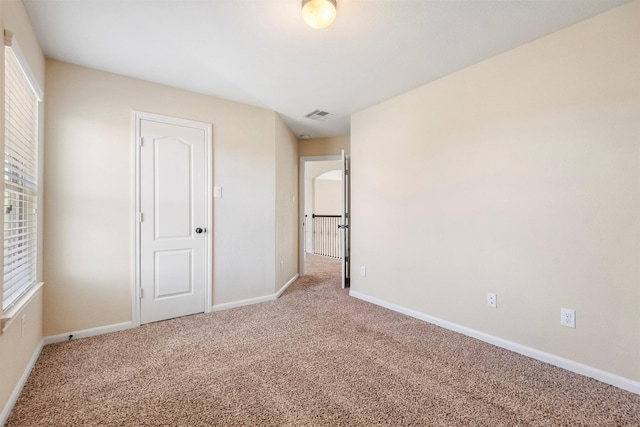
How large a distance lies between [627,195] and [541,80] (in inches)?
38.4

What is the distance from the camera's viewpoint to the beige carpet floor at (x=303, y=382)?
150cm


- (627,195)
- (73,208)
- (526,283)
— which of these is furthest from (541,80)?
(73,208)

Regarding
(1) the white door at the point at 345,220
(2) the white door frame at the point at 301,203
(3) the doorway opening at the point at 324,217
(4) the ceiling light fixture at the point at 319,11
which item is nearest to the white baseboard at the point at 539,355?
(1) the white door at the point at 345,220

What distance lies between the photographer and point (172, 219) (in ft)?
9.42

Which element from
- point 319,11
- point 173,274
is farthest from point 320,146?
point 319,11

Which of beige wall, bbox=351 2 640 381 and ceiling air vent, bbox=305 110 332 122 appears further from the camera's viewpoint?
ceiling air vent, bbox=305 110 332 122

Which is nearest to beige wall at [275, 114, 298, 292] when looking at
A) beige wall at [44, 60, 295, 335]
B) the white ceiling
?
beige wall at [44, 60, 295, 335]

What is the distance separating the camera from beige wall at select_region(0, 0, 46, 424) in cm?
147

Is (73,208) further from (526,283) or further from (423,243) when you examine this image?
(526,283)

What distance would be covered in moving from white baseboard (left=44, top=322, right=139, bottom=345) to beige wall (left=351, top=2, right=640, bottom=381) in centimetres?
271

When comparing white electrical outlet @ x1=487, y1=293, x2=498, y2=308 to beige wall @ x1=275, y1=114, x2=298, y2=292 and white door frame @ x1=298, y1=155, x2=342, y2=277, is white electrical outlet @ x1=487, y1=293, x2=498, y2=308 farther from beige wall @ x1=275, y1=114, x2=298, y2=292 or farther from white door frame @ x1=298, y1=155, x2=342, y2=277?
white door frame @ x1=298, y1=155, x2=342, y2=277

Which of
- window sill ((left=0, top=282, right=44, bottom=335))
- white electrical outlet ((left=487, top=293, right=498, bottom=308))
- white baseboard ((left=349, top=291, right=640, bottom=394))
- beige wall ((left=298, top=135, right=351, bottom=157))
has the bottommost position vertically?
white baseboard ((left=349, top=291, right=640, bottom=394))

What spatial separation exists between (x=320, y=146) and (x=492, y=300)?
133 inches

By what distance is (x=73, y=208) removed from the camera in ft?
7.82
